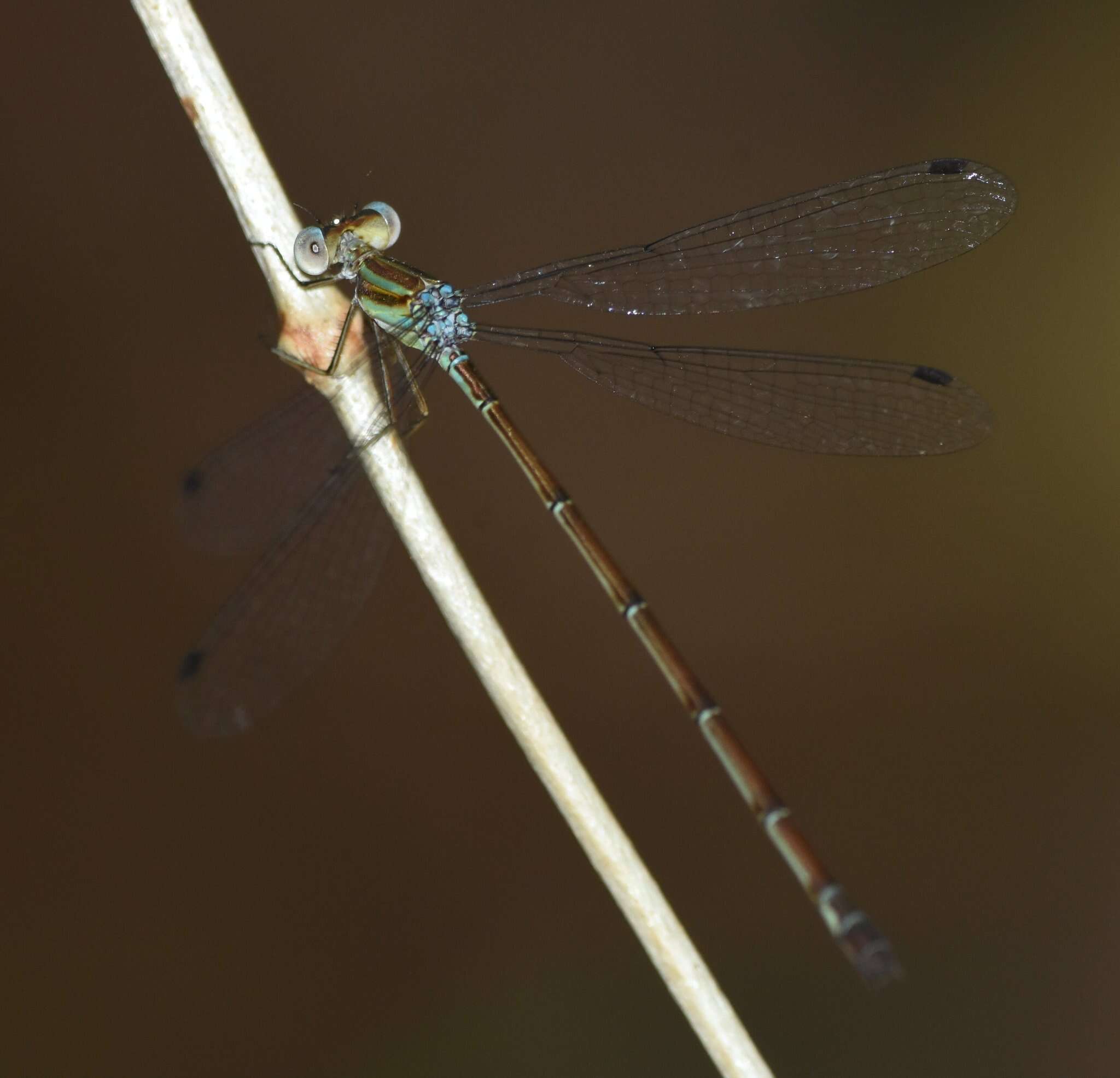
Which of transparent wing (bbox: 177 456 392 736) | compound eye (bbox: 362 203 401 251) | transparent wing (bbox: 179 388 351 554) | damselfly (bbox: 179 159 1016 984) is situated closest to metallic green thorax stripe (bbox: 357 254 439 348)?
damselfly (bbox: 179 159 1016 984)

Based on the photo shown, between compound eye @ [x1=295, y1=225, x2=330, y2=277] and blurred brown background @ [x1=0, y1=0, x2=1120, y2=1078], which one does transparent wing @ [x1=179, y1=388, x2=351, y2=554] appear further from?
blurred brown background @ [x1=0, y1=0, x2=1120, y2=1078]

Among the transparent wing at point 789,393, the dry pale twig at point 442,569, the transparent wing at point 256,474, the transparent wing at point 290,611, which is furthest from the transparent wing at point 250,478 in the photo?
the transparent wing at point 789,393

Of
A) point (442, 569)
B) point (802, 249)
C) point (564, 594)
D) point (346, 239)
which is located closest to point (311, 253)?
point (346, 239)

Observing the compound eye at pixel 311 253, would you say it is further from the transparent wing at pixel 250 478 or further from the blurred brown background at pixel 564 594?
the blurred brown background at pixel 564 594

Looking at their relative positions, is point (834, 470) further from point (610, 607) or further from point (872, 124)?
point (872, 124)

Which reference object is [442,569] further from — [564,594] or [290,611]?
[564,594]
